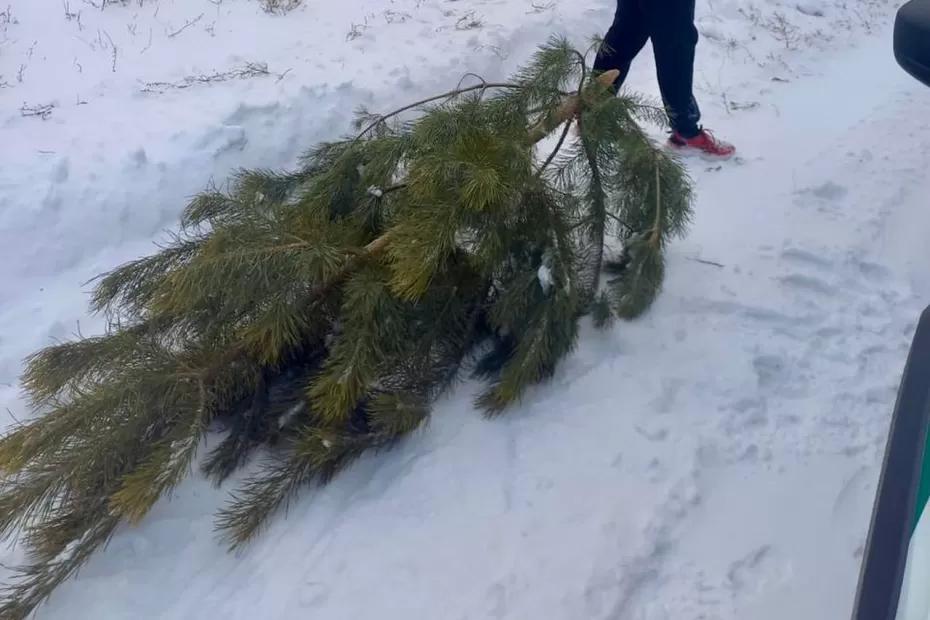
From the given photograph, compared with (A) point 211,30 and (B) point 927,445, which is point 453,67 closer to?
(A) point 211,30

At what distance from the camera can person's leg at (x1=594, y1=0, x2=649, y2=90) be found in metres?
3.81

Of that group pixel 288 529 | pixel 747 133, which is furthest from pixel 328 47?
pixel 288 529

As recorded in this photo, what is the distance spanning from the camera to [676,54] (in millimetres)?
3801

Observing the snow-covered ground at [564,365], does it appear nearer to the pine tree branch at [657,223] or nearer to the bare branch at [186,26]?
the bare branch at [186,26]

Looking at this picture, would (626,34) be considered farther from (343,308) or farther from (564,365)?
(343,308)

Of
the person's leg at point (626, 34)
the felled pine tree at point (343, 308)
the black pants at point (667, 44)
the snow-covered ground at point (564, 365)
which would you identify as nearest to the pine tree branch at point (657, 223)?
the felled pine tree at point (343, 308)

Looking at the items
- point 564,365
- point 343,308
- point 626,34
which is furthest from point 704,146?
point 343,308

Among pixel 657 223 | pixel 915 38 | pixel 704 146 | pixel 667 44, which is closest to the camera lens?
pixel 915 38

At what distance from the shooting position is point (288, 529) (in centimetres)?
227

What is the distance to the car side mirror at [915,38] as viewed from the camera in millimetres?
1319

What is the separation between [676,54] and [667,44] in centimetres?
6

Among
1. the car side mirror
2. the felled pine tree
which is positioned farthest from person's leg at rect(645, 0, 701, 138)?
the car side mirror

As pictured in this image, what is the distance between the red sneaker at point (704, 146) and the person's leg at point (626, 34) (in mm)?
431

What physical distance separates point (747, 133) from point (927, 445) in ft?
11.3
